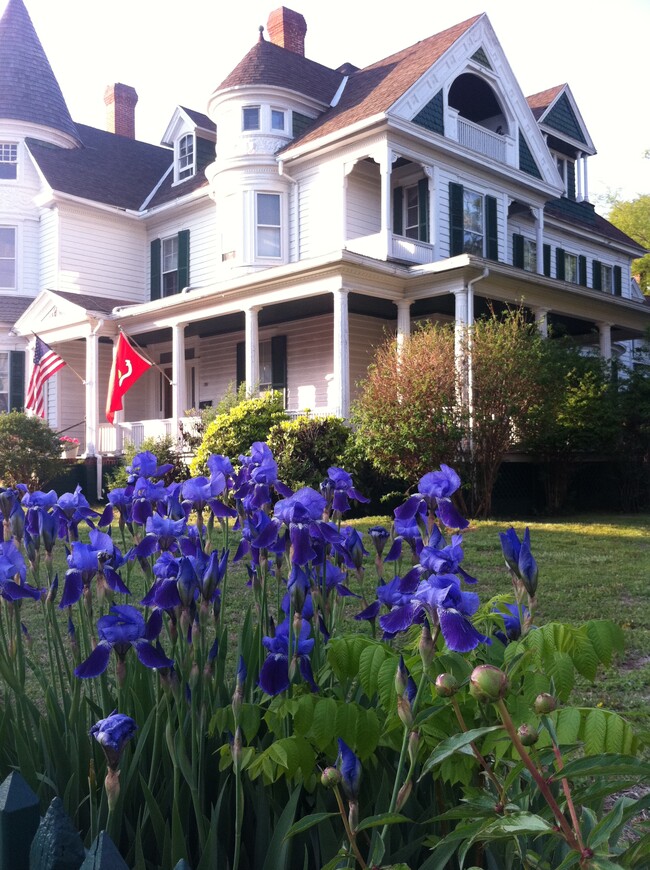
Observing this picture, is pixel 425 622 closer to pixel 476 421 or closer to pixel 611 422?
pixel 476 421

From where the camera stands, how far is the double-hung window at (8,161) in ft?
77.0

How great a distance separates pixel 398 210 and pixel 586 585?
1299cm

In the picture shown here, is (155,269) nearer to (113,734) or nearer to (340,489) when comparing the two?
(340,489)

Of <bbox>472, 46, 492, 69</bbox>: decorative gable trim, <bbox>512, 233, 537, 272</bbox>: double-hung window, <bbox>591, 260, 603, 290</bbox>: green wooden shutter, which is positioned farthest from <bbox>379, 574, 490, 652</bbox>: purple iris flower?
<bbox>591, 260, 603, 290</bbox>: green wooden shutter

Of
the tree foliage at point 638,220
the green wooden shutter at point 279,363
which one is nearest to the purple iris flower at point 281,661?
the green wooden shutter at point 279,363

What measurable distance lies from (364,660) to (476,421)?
37.4 ft

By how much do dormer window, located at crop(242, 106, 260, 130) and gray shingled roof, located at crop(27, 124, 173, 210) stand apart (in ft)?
16.9

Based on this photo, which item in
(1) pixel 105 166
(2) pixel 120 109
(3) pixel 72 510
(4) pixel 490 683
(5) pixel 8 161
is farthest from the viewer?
(2) pixel 120 109

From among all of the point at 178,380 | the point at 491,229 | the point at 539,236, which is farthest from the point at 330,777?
the point at 539,236

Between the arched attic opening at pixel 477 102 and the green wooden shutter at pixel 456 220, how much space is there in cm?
249

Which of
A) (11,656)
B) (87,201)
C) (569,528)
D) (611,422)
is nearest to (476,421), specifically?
(569,528)

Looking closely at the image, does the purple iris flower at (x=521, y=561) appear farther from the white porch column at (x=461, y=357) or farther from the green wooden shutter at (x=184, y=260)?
the green wooden shutter at (x=184, y=260)

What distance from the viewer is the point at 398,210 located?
1894 centimetres

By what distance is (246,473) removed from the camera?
113 inches
